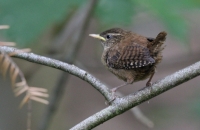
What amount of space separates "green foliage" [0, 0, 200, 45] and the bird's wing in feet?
0.90

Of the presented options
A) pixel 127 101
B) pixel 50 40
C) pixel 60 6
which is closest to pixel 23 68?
pixel 50 40

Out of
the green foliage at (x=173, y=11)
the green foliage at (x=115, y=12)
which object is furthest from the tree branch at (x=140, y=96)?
the green foliage at (x=115, y=12)

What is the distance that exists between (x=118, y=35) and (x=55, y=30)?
2.58 ft

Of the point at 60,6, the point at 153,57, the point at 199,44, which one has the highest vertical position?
the point at 60,6

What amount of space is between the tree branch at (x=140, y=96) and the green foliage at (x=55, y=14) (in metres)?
0.95

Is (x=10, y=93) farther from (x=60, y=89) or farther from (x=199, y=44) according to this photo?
(x=199, y=44)

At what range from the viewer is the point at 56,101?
13.4 ft

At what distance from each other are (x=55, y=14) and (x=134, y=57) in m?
0.76

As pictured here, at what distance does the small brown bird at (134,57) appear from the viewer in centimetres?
288

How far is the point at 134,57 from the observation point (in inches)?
117

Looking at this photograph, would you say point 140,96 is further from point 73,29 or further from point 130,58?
point 73,29

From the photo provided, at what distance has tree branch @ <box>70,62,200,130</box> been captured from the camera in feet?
7.29

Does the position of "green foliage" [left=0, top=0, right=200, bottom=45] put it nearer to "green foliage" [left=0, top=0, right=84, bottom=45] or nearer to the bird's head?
"green foliage" [left=0, top=0, right=84, bottom=45]

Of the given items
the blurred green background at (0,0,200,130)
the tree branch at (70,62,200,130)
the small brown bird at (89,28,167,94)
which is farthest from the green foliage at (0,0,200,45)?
the tree branch at (70,62,200,130)
